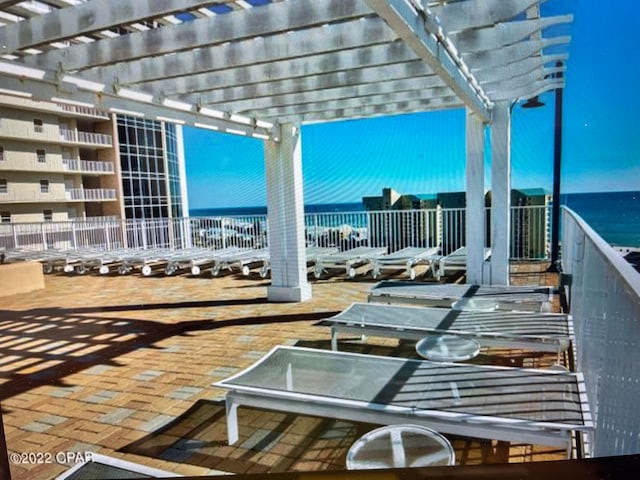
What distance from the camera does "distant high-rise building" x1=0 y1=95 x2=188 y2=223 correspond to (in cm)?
178

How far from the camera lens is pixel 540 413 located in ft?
5.06

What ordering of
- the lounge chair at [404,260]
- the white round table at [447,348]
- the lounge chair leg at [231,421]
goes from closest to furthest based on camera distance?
the lounge chair leg at [231,421] < the white round table at [447,348] < the lounge chair at [404,260]

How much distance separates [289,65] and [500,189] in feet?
8.88

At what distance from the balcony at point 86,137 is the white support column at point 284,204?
227cm

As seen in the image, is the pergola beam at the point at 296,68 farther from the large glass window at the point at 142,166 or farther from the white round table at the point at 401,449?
the white round table at the point at 401,449

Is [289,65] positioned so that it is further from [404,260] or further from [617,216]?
[404,260]

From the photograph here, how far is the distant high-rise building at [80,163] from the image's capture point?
1.78 meters

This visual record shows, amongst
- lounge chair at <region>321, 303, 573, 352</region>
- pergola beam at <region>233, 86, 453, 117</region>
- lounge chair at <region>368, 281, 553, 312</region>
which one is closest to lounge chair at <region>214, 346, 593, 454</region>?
lounge chair at <region>321, 303, 573, 352</region>

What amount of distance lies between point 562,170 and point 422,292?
3109 millimetres

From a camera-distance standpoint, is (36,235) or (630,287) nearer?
(630,287)

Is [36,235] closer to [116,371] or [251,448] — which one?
[116,371]

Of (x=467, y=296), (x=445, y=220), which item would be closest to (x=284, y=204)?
(x=467, y=296)

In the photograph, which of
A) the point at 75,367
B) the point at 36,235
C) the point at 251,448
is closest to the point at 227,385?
the point at 251,448

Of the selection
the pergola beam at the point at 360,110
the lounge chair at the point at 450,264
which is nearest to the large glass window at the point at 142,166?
the pergola beam at the point at 360,110
